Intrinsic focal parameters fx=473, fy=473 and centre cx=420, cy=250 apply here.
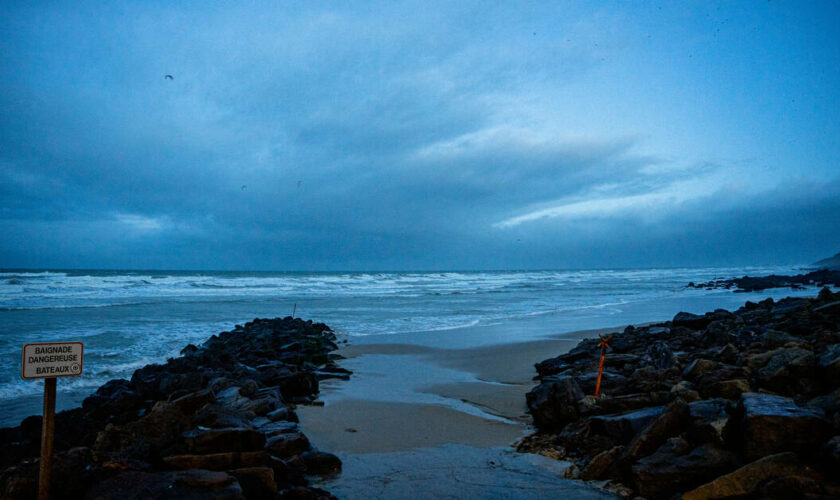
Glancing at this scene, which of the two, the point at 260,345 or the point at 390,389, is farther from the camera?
the point at 260,345

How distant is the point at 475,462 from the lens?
5293 mm

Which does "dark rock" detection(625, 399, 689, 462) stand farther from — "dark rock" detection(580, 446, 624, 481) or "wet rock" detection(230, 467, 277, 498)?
"wet rock" detection(230, 467, 277, 498)

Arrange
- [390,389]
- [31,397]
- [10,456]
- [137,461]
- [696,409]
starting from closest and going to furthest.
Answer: [137,461]
[696,409]
[10,456]
[31,397]
[390,389]

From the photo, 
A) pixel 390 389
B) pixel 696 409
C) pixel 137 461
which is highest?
pixel 696 409

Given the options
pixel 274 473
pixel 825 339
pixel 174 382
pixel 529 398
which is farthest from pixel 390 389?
pixel 825 339

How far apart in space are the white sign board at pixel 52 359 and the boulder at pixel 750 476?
478 centimetres

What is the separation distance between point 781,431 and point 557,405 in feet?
8.88

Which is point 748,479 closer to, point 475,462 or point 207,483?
point 475,462

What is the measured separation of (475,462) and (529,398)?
2.05m

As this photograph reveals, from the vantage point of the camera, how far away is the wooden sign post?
11.0ft

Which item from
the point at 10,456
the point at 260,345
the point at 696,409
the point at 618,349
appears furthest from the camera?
the point at 260,345

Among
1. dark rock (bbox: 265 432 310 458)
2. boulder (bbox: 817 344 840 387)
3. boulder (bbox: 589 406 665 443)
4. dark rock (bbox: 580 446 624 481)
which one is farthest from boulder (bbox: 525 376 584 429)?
dark rock (bbox: 265 432 310 458)

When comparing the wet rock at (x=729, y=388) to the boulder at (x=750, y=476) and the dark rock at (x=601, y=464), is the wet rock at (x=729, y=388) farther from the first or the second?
the boulder at (x=750, y=476)

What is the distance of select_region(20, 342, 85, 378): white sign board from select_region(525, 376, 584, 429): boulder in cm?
526
